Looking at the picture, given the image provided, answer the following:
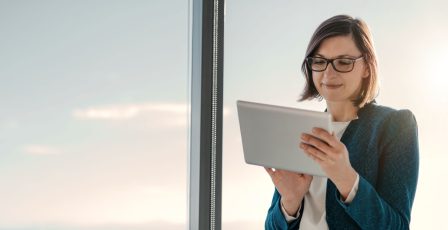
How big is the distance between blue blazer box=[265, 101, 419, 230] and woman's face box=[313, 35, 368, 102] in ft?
0.23

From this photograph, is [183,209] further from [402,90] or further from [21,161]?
[402,90]

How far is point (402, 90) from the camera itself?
2031 mm

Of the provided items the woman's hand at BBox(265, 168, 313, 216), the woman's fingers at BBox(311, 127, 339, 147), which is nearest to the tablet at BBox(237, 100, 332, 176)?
the woman's fingers at BBox(311, 127, 339, 147)

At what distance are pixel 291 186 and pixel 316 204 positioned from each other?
0.09 metres

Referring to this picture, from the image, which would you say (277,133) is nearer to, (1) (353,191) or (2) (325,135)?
(2) (325,135)

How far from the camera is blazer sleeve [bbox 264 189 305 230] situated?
203 centimetres

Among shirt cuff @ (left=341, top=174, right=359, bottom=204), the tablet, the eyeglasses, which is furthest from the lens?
the eyeglasses

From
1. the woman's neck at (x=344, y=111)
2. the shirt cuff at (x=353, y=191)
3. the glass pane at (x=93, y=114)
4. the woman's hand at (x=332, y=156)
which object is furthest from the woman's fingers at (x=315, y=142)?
the glass pane at (x=93, y=114)

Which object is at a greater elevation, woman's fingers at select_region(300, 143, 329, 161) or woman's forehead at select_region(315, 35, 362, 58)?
woman's forehead at select_region(315, 35, 362, 58)

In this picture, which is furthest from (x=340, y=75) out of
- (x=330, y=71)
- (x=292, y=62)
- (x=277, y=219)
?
(x=277, y=219)

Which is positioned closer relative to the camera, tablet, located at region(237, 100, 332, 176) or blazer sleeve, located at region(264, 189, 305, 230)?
tablet, located at region(237, 100, 332, 176)

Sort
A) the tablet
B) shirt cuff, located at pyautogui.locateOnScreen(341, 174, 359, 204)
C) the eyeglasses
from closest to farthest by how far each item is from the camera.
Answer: the tablet, shirt cuff, located at pyautogui.locateOnScreen(341, 174, 359, 204), the eyeglasses

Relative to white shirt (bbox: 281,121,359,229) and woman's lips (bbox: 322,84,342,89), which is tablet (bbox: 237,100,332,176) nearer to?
white shirt (bbox: 281,121,359,229)

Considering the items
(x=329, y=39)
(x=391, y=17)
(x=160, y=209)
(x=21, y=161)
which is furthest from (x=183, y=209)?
(x=391, y=17)
